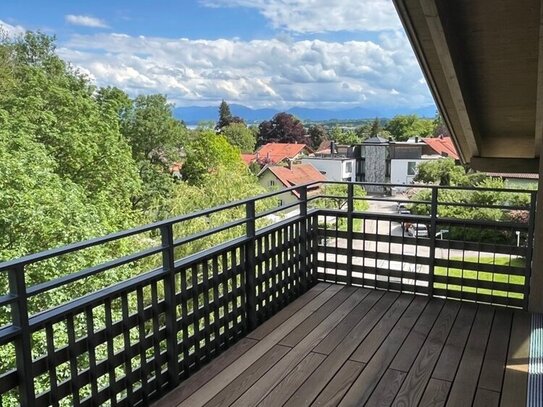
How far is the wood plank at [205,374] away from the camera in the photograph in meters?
2.45

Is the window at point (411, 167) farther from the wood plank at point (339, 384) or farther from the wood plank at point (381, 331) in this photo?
the wood plank at point (339, 384)

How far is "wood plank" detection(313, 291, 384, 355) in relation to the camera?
301 cm

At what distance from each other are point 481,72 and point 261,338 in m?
2.40

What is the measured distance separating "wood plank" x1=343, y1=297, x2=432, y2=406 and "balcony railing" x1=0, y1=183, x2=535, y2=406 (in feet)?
0.91

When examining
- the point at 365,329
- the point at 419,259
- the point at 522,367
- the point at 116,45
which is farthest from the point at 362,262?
the point at 116,45

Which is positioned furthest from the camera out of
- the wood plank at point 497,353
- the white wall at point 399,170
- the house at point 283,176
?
the white wall at point 399,170

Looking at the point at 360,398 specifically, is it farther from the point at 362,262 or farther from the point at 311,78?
the point at 311,78

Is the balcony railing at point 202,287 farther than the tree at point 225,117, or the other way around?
the tree at point 225,117

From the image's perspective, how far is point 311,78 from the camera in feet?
176

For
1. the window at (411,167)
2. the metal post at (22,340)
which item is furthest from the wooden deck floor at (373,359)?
the window at (411,167)

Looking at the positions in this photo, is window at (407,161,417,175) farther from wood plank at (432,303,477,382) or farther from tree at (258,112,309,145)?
wood plank at (432,303,477,382)

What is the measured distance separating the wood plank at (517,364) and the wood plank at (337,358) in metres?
0.88

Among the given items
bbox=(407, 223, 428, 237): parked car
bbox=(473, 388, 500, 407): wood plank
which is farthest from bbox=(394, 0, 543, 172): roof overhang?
bbox=(473, 388, 500, 407): wood plank

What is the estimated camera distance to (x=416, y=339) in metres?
3.12
